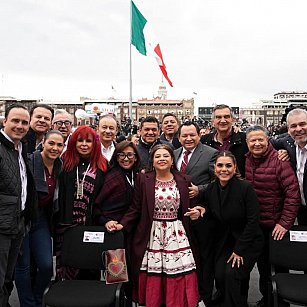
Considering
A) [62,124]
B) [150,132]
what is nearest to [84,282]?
[150,132]

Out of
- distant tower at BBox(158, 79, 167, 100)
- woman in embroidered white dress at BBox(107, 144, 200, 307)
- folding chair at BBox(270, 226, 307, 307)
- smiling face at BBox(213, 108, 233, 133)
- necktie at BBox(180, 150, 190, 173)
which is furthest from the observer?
distant tower at BBox(158, 79, 167, 100)

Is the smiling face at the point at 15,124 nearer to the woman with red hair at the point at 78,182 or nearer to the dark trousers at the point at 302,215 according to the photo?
the woman with red hair at the point at 78,182

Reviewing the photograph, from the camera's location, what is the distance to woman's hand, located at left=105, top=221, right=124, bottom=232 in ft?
10.3

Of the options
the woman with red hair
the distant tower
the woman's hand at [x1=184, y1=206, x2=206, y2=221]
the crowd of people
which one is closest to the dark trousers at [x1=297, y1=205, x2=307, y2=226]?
the crowd of people

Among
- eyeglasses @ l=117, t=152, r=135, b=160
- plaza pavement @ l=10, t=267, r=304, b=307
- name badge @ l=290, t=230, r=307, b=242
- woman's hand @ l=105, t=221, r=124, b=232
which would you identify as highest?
eyeglasses @ l=117, t=152, r=135, b=160

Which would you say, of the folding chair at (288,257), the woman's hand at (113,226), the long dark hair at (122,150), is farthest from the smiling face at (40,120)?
the folding chair at (288,257)

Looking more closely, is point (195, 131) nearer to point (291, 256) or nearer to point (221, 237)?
point (221, 237)

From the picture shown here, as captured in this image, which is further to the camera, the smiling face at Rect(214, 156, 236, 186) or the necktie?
the necktie

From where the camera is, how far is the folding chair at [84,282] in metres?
2.72

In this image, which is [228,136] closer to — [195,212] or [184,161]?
[184,161]

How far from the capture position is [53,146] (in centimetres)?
317

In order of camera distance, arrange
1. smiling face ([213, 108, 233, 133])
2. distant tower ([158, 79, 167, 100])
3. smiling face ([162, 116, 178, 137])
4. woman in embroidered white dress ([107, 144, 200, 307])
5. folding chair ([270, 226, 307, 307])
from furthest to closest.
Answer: distant tower ([158, 79, 167, 100]) < smiling face ([162, 116, 178, 137]) < smiling face ([213, 108, 233, 133]) < woman in embroidered white dress ([107, 144, 200, 307]) < folding chair ([270, 226, 307, 307])

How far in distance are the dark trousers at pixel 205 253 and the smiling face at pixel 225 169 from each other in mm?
440

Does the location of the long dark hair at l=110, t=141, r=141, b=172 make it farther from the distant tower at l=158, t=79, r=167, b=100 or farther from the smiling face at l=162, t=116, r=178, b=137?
the distant tower at l=158, t=79, r=167, b=100
